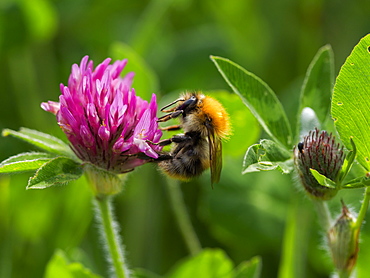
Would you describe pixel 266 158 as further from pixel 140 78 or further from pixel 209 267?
pixel 140 78

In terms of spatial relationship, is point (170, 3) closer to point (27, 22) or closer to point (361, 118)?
point (27, 22)

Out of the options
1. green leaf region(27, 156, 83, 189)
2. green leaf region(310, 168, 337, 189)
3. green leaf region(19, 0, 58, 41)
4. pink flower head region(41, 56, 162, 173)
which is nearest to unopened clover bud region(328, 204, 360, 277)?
green leaf region(310, 168, 337, 189)

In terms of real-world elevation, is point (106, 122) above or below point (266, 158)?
above

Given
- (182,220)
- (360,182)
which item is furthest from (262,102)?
(182,220)

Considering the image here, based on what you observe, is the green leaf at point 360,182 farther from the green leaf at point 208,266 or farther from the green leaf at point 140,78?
the green leaf at point 140,78

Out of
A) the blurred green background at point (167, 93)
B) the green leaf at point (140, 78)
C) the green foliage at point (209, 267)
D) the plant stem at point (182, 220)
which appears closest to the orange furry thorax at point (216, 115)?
the blurred green background at point (167, 93)

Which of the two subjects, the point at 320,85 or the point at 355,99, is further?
the point at 320,85

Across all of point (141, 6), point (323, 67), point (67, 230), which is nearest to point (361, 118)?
point (323, 67)
